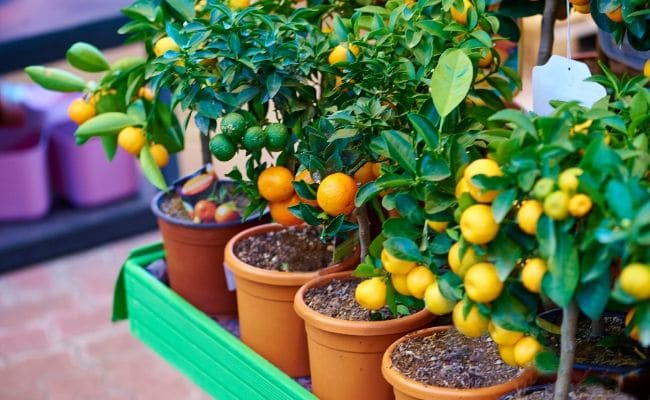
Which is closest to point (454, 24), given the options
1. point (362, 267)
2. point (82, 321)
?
point (362, 267)

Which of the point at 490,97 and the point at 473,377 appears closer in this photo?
the point at 473,377

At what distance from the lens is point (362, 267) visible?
3.29 ft

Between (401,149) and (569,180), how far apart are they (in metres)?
0.22

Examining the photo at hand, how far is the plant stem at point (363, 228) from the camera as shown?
3.73ft

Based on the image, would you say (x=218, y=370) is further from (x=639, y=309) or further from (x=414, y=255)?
(x=639, y=309)

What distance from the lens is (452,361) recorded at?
40.6 inches

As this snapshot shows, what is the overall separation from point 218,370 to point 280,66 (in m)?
0.44

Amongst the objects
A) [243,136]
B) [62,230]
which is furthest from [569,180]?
[62,230]

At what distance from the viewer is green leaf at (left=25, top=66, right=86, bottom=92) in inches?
55.6

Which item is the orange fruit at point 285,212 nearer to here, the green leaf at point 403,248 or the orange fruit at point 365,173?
the orange fruit at point 365,173

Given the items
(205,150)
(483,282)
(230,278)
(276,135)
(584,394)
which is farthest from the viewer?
(205,150)


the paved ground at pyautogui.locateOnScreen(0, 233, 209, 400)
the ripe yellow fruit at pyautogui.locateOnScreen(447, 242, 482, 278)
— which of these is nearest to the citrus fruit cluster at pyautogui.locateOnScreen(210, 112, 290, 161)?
the ripe yellow fruit at pyautogui.locateOnScreen(447, 242, 482, 278)

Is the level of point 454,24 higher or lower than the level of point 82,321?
higher

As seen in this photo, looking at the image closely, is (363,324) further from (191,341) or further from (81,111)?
(81,111)
